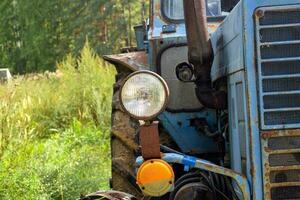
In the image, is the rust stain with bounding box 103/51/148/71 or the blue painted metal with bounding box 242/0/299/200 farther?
the rust stain with bounding box 103/51/148/71

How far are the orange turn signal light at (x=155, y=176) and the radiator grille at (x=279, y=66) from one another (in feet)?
2.05

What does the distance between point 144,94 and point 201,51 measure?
0.68 meters

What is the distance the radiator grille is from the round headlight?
57cm

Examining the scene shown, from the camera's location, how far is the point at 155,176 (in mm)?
3795

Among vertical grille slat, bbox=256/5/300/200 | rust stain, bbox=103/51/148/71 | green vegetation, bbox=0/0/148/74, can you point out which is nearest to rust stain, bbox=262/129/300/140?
vertical grille slat, bbox=256/5/300/200

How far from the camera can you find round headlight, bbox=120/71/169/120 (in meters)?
3.76

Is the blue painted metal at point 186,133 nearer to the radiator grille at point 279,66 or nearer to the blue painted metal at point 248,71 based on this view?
the blue painted metal at point 248,71

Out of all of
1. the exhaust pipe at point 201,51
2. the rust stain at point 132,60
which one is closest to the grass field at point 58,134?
the rust stain at point 132,60

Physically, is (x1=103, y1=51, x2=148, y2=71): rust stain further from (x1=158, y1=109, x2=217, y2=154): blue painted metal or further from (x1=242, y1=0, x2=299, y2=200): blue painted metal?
(x1=242, y1=0, x2=299, y2=200): blue painted metal

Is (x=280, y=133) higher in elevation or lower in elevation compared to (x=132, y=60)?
lower

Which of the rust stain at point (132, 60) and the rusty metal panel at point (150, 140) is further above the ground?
the rust stain at point (132, 60)

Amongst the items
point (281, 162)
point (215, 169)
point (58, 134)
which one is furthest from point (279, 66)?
point (58, 134)

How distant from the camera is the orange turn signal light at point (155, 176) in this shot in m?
3.79

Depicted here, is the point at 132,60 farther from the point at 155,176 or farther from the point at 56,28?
the point at 56,28
